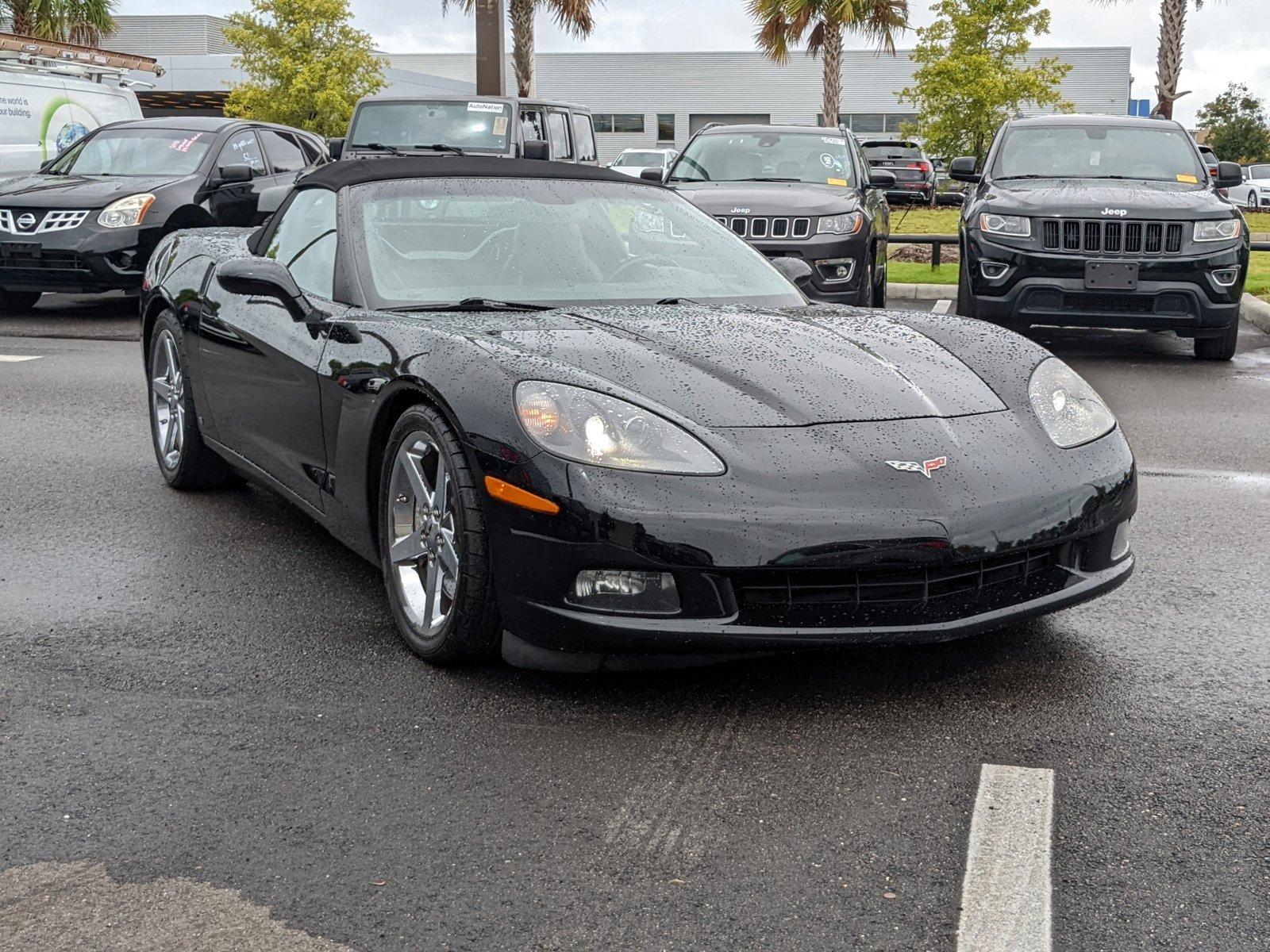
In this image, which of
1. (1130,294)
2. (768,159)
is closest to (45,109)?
(768,159)

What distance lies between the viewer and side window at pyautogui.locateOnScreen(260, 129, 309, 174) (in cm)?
1401

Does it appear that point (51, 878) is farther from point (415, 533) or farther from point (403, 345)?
point (403, 345)

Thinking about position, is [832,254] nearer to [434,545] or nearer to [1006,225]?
[1006,225]

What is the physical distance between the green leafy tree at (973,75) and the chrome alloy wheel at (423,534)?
872 inches

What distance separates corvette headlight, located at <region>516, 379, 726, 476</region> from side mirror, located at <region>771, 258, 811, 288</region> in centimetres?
185

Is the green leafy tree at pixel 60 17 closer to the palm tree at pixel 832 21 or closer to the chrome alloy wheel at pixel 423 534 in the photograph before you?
the palm tree at pixel 832 21

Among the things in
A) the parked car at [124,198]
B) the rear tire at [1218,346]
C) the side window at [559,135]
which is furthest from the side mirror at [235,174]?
the rear tire at [1218,346]

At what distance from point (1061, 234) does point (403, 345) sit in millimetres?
6746

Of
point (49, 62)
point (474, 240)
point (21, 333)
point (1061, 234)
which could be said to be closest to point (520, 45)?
point (49, 62)

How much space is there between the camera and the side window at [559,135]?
15.7 meters

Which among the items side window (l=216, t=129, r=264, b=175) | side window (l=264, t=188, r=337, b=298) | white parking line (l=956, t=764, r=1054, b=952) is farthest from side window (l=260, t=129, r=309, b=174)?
white parking line (l=956, t=764, r=1054, b=952)

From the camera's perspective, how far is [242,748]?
335 cm

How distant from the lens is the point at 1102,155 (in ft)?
35.9

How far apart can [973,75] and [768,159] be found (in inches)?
552
